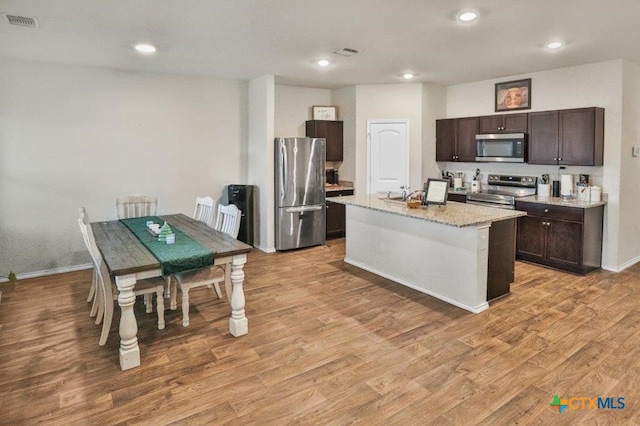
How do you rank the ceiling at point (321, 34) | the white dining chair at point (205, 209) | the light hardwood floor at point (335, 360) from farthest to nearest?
1. the white dining chair at point (205, 209)
2. the ceiling at point (321, 34)
3. the light hardwood floor at point (335, 360)

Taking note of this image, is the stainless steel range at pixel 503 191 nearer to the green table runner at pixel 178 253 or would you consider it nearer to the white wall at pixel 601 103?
the white wall at pixel 601 103

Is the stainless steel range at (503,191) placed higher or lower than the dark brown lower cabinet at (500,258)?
higher

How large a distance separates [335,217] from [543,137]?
3.19m

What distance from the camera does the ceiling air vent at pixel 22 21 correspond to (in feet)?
10.8

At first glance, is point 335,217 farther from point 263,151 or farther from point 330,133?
point 263,151

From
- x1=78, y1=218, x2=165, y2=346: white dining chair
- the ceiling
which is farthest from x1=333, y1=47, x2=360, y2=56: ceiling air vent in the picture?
x1=78, y1=218, x2=165, y2=346: white dining chair

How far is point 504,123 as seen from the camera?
5699 millimetres

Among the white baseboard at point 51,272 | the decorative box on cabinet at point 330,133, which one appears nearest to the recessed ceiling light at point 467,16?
the decorative box on cabinet at point 330,133

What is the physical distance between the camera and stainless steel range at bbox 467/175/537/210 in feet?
17.6

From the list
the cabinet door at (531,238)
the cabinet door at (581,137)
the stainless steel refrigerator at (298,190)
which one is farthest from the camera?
the stainless steel refrigerator at (298,190)

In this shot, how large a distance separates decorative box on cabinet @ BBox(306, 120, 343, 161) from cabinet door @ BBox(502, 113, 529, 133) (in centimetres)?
254

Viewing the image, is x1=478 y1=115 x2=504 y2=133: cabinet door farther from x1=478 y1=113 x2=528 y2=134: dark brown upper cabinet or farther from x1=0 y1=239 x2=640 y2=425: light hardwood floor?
x1=0 y1=239 x2=640 y2=425: light hardwood floor

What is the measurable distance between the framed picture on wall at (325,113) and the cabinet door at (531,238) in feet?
11.0

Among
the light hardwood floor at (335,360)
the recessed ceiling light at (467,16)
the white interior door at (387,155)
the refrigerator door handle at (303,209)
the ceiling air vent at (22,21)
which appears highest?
the ceiling air vent at (22,21)
